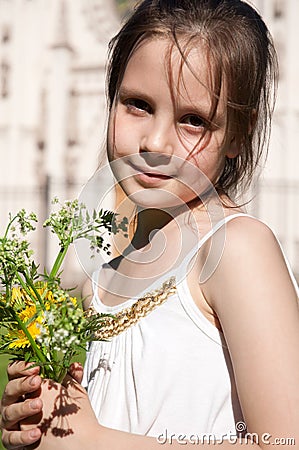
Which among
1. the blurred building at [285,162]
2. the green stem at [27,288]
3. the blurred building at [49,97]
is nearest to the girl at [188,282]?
the green stem at [27,288]

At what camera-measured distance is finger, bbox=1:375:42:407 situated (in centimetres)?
134

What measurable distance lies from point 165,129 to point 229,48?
20cm

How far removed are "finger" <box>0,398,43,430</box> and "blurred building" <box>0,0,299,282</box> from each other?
39.4ft

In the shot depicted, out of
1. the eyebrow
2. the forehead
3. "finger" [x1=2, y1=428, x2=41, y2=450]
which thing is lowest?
"finger" [x1=2, y1=428, x2=41, y2=450]

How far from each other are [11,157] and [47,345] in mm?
13643

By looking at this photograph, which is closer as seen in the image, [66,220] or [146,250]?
[66,220]

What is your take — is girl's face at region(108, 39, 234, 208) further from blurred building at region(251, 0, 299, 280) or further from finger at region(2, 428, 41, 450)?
blurred building at region(251, 0, 299, 280)

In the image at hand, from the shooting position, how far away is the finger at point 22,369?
4.46ft

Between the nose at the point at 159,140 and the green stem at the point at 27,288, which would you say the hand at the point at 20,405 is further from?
the nose at the point at 159,140

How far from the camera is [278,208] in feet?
45.3

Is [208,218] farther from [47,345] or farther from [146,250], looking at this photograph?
[47,345]

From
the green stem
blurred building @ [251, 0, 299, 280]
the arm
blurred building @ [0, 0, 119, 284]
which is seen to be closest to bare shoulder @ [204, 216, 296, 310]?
the arm

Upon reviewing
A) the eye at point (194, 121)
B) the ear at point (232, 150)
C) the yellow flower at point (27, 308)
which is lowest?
the yellow flower at point (27, 308)

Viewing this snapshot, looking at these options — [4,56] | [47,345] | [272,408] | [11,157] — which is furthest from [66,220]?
[4,56]
